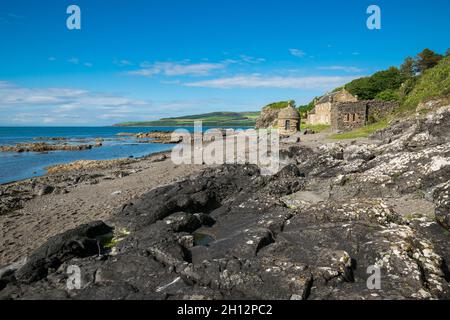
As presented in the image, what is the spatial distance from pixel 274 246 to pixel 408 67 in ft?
283

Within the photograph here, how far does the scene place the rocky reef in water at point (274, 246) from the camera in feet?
19.9

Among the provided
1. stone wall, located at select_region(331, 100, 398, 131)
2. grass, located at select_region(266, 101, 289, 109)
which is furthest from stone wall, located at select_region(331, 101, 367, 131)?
grass, located at select_region(266, 101, 289, 109)

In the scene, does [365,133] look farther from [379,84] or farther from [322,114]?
[379,84]

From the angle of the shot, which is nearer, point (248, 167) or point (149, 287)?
point (149, 287)

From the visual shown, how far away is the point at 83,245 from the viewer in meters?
9.69

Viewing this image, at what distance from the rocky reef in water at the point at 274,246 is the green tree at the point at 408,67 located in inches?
2917

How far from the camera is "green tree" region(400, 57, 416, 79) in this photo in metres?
76.8

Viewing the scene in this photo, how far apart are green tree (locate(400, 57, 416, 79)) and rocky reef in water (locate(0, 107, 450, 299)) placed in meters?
74.1

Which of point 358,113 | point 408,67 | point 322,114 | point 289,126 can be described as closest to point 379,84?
point 408,67

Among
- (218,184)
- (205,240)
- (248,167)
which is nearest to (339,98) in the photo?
(248,167)

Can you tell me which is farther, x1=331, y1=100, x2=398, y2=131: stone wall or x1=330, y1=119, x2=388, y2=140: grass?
x1=331, y1=100, x2=398, y2=131: stone wall

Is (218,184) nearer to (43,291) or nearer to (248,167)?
(248,167)

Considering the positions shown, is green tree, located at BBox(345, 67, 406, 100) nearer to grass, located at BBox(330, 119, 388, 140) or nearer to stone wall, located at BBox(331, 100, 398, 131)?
stone wall, located at BBox(331, 100, 398, 131)
